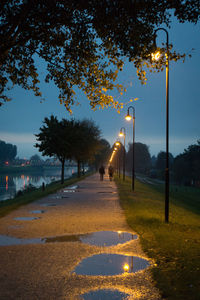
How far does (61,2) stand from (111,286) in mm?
7723

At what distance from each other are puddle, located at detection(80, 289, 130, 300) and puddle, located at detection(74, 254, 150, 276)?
810 millimetres

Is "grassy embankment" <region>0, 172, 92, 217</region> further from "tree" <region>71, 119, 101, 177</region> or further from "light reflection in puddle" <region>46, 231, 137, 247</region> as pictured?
"tree" <region>71, 119, 101, 177</region>

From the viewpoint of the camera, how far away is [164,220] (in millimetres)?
11531

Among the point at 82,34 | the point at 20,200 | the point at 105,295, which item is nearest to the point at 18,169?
the point at 20,200

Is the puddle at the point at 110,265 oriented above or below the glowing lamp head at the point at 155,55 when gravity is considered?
below

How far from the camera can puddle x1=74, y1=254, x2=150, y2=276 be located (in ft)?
18.4

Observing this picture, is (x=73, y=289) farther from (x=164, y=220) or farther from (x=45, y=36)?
(x=45, y=36)

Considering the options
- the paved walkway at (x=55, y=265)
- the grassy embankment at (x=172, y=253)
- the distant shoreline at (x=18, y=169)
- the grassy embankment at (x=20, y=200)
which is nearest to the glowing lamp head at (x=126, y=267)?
the paved walkway at (x=55, y=265)

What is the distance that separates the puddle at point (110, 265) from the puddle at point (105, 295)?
0.81m

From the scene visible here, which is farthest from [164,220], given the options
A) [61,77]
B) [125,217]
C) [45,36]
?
[45,36]

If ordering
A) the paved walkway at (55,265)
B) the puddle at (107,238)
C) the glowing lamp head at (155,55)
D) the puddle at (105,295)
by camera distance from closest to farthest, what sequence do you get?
the puddle at (105,295) < the paved walkway at (55,265) < the puddle at (107,238) < the glowing lamp head at (155,55)

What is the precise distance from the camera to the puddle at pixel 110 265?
5605 mm

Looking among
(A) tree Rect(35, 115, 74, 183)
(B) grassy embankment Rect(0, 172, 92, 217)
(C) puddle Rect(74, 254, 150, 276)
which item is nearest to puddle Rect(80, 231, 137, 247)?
(C) puddle Rect(74, 254, 150, 276)

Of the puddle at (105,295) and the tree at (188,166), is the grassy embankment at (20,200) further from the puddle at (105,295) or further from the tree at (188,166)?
the tree at (188,166)
